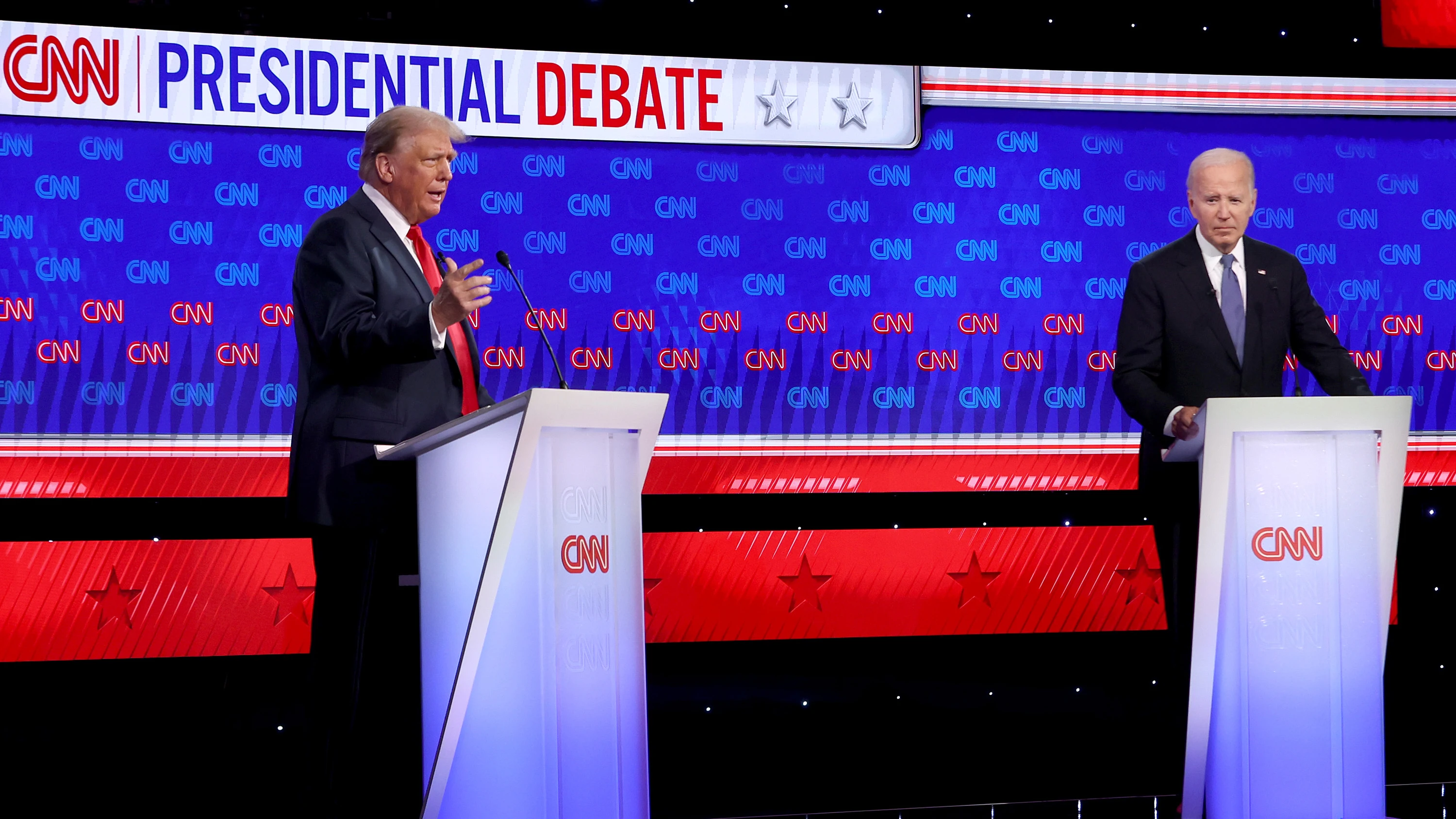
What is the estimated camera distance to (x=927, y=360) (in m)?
4.23

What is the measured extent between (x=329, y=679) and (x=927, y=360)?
2377mm

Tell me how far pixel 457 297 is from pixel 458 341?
34 centimetres

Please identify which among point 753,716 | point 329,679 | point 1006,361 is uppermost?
point 1006,361

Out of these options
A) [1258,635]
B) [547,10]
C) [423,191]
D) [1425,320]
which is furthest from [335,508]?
[1425,320]

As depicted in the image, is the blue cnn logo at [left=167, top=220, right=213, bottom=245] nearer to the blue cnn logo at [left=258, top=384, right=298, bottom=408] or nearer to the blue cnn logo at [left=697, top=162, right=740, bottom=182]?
the blue cnn logo at [left=258, top=384, right=298, bottom=408]

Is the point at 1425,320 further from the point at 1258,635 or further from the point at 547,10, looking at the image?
the point at 547,10

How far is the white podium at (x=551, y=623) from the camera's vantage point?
6.87 feet

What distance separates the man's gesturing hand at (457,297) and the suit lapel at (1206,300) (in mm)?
1604

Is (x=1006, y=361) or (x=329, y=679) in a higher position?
(x=1006, y=361)

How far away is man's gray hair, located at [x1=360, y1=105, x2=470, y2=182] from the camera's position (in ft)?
8.46

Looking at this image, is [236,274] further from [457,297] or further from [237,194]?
[457,297]

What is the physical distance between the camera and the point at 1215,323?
2992 mm

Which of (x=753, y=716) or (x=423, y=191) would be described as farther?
(x=753, y=716)

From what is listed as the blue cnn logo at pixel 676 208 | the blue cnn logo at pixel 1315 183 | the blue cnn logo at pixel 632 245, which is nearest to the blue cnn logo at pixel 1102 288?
the blue cnn logo at pixel 1315 183
